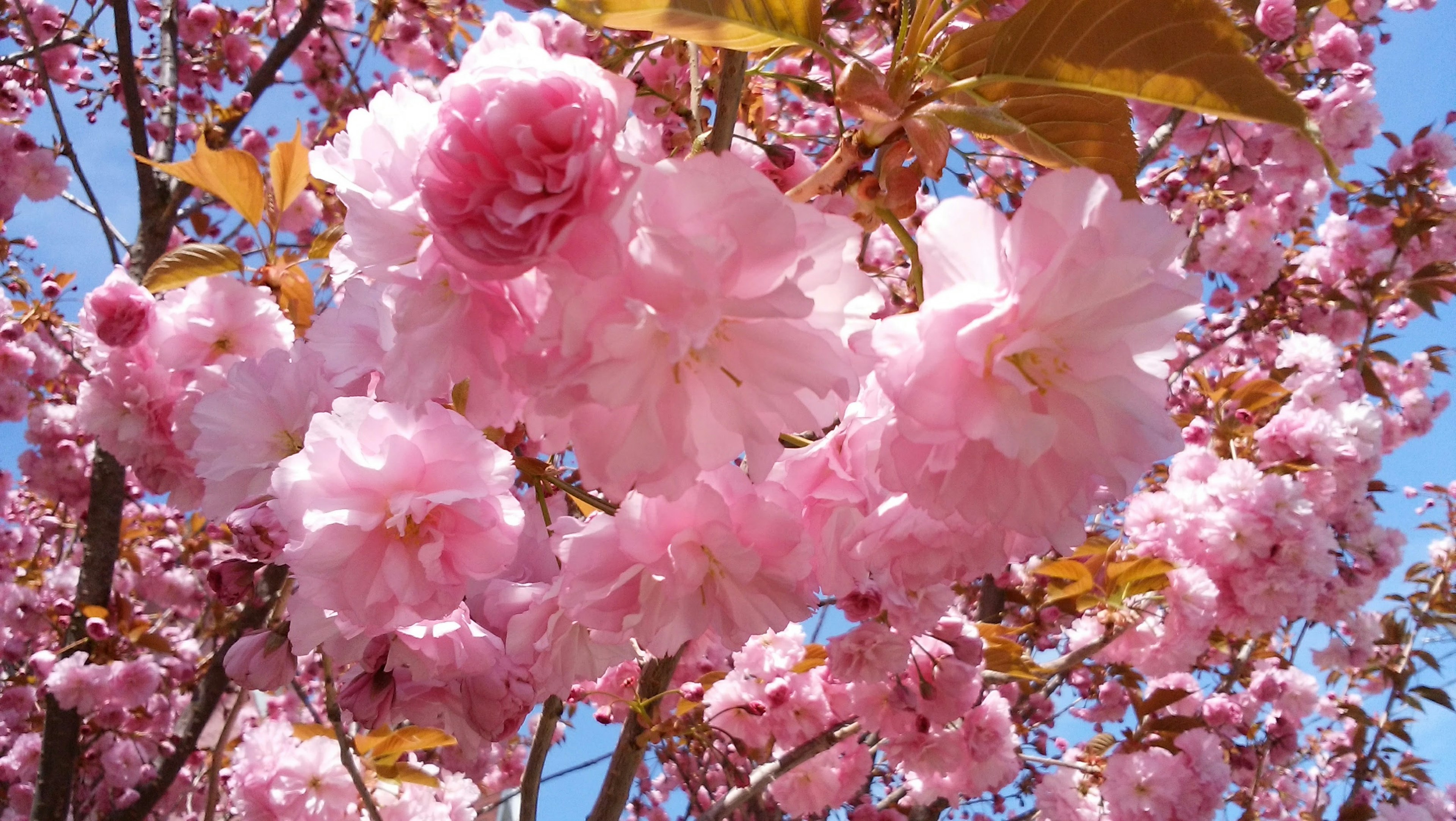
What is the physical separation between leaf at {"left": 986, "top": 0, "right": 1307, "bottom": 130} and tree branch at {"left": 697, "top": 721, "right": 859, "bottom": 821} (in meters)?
1.39

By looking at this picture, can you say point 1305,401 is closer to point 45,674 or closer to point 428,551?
point 428,551

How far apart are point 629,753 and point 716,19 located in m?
1.14

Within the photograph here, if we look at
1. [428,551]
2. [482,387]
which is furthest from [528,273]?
[428,551]

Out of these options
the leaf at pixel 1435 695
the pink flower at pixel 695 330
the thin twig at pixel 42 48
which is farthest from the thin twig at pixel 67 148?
the leaf at pixel 1435 695

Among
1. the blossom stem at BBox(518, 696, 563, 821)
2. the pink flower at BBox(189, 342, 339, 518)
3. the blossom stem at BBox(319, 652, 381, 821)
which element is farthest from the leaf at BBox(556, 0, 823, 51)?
the blossom stem at BBox(518, 696, 563, 821)

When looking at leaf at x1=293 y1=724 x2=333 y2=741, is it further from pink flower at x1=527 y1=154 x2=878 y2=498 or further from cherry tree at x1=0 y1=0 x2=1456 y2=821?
pink flower at x1=527 y1=154 x2=878 y2=498

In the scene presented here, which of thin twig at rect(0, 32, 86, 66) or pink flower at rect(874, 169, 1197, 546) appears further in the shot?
thin twig at rect(0, 32, 86, 66)

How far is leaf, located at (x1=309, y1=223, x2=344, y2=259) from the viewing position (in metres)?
1.26

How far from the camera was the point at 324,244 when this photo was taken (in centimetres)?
130

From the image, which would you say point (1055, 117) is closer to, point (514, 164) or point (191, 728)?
point (514, 164)

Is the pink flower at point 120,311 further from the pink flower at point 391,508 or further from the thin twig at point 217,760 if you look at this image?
the pink flower at point 391,508

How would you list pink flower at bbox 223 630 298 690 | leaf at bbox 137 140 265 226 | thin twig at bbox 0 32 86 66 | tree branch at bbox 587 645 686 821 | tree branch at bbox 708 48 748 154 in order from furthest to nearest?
1. thin twig at bbox 0 32 86 66
2. tree branch at bbox 587 645 686 821
3. leaf at bbox 137 140 265 226
4. pink flower at bbox 223 630 298 690
5. tree branch at bbox 708 48 748 154

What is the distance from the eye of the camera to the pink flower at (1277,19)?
9.51 feet

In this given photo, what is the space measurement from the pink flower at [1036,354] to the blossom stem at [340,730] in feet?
2.13
